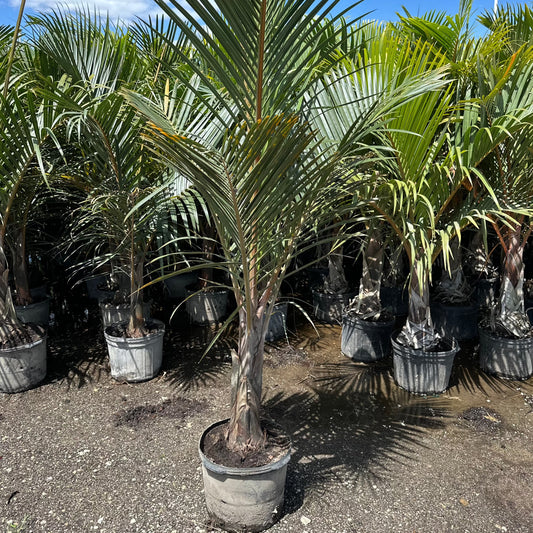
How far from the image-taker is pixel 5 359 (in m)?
2.71

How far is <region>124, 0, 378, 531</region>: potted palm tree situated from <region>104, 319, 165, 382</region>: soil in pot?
1.07m

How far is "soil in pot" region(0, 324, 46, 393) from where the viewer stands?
2.72 m

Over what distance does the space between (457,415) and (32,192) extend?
8.78 ft

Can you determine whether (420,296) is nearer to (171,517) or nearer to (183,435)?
(183,435)

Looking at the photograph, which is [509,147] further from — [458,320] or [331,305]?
[331,305]

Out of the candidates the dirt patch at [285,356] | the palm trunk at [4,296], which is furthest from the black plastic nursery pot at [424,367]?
the palm trunk at [4,296]

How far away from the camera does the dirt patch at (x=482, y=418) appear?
246 cm

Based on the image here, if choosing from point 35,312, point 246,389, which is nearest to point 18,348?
point 35,312

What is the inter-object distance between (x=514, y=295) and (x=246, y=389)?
196 cm

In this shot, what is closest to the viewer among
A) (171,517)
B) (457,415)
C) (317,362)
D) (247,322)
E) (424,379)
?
(247,322)

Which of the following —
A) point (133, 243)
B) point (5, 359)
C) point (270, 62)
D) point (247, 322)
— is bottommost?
point (5, 359)

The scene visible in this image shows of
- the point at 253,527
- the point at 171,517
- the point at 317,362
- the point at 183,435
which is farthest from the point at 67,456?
the point at 317,362

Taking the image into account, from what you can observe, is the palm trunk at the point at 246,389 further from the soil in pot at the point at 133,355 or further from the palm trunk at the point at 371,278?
the palm trunk at the point at 371,278

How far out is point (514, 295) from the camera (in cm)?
292
